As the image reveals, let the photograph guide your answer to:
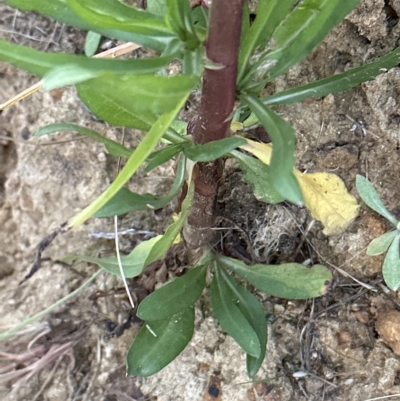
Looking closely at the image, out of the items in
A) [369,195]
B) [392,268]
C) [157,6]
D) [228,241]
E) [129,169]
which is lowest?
[228,241]

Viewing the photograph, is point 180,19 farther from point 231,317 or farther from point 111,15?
point 231,317

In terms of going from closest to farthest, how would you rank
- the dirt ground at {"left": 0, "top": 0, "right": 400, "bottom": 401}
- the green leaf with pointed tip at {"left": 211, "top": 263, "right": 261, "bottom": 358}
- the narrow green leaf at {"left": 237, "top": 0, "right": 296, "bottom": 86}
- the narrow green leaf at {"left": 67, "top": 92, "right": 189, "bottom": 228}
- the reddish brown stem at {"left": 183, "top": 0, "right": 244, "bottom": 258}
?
1. the narrow green leaf at {"left": 67, "top": 92, "right": 189, "bottom": 228}
2. the reddish brown stem at {"left": 183, "top": 0, "right": 244, "bottom": 258}
3. the narrow green leaf at {"left": 237, "top": 0, "right": 296, "bottom": 86}
4. the green leaf with pointed tip at {"left": 211, "top": 263, "right": 261, "bottom": 358}
5. the dirt ground at {"left": 0, "top": 0, "right": 400, "bottom": 401}

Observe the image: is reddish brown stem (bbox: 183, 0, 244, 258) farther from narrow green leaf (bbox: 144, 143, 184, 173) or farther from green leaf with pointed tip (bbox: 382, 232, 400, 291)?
green leaf with pointed tip (bbox: 382, 232, 400, 291)

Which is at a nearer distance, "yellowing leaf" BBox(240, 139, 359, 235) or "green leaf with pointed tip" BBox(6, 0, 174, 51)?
"green leaf with pointed tip" BBox(6, 0, 174, 51)

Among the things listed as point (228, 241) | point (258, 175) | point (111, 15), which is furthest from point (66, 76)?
point (228, 241)

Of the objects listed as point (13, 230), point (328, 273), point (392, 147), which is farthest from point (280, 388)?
point (13, 230)

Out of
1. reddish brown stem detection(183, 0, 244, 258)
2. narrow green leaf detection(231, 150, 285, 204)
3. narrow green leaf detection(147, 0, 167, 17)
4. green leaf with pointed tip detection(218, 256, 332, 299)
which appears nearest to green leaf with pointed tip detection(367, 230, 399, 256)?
green leaf with pointed tip detection(218, 256, 332, 299)

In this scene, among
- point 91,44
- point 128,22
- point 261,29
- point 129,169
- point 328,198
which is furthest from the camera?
point 91,44

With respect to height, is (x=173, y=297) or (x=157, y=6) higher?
(x=157, y=6)
